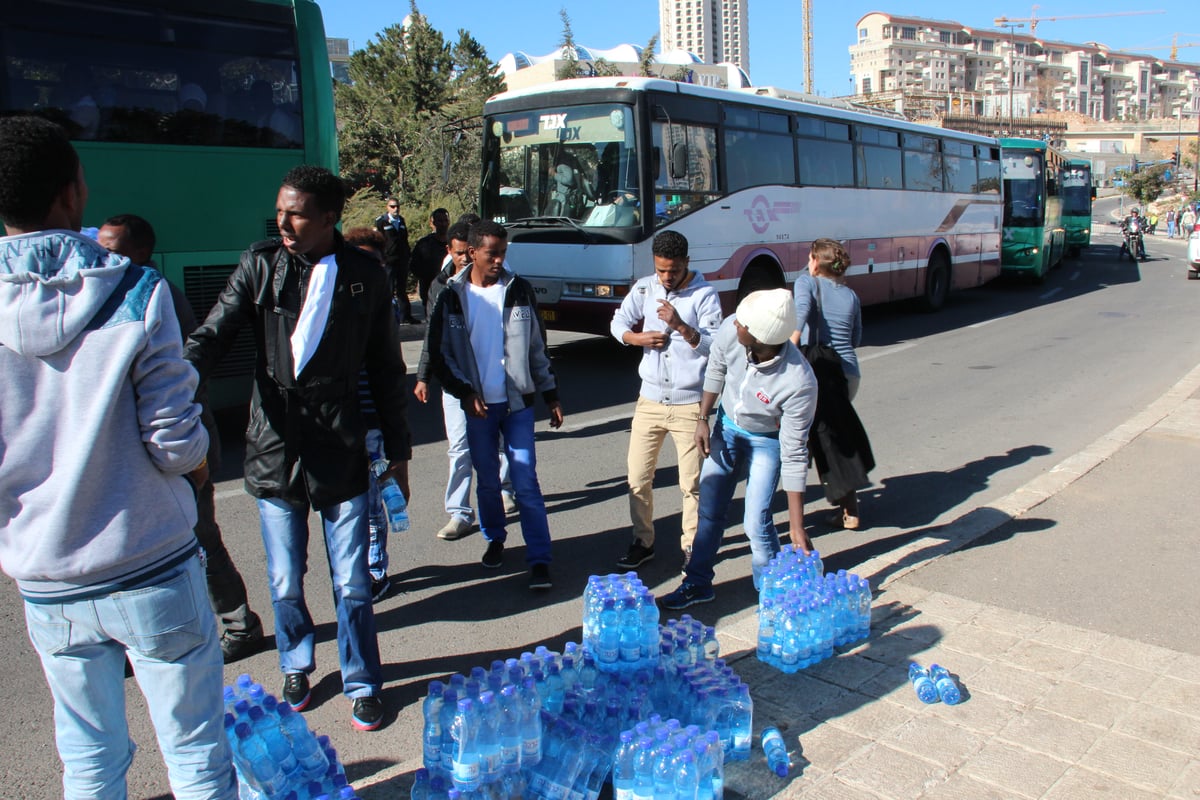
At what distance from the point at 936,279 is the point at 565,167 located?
1040 centimetres

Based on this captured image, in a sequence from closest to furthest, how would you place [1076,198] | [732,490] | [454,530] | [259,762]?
[259,762]
[732,490]
[454,530]
[1076,198]

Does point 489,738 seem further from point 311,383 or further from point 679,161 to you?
point 679,161

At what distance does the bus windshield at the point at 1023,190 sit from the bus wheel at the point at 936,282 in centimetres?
598

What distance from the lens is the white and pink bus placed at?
37.9 feet

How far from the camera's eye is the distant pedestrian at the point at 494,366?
4930 mm

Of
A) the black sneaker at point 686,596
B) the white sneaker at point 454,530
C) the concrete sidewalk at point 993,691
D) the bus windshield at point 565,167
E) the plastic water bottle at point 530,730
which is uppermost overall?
the bus windshield at point 565,167

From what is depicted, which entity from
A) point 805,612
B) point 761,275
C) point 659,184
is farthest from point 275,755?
point 761,275

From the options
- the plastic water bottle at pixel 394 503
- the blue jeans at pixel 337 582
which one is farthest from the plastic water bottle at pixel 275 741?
the plastic water bottle at pixel 394 503

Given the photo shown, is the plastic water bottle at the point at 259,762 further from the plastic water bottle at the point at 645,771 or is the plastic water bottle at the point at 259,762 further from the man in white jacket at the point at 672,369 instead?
the man in white jacket at the point at 672,369

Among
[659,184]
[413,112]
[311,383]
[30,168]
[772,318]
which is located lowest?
[311,383]

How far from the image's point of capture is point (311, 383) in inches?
133

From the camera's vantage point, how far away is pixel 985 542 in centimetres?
541

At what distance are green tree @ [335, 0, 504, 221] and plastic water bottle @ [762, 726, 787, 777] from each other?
784 inches

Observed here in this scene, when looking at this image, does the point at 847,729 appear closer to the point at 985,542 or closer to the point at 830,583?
Answer: the point at 830,583
